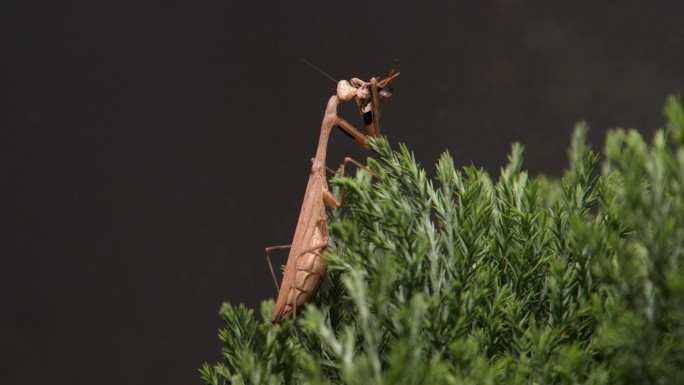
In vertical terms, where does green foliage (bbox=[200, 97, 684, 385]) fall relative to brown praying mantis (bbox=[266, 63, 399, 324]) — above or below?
below

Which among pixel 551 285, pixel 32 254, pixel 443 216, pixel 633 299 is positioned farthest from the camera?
pixel 32 254

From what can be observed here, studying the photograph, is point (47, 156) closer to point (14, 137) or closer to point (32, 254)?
point (14, 137)

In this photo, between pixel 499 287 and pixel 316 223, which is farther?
pixel 316 223

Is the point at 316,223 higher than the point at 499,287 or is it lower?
higher

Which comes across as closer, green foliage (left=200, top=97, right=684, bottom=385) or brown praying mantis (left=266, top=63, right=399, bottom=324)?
green foliage (left=200, top=97, right=684, bottom=385)

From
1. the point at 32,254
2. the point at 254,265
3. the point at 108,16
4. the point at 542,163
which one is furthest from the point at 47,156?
the point at 542,163
